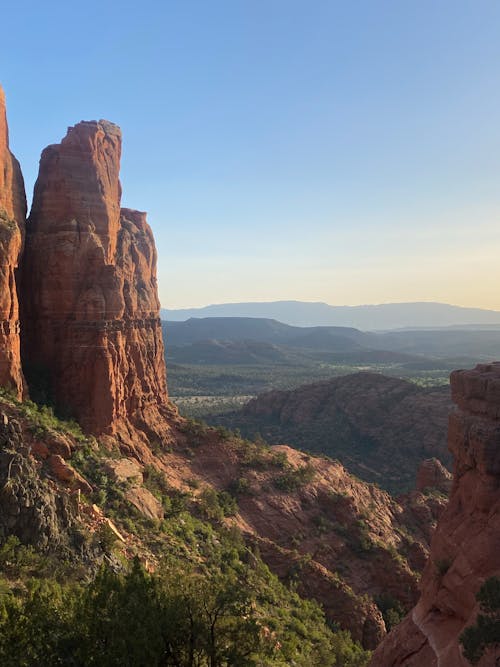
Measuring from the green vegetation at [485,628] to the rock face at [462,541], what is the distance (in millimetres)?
990

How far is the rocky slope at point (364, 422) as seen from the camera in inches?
3041

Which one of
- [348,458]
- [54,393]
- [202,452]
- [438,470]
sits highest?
[54,393]

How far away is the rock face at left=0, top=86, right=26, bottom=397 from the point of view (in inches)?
1206

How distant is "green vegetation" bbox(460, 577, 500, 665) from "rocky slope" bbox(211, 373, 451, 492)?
188 ft

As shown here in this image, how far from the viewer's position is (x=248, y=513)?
40.8 metres

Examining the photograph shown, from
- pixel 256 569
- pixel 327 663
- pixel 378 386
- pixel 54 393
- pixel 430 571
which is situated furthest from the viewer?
pixel 378 386

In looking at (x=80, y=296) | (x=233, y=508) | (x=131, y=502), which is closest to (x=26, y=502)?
(x=131, y=502)

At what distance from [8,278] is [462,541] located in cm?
2860

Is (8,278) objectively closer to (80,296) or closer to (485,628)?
(80,296)

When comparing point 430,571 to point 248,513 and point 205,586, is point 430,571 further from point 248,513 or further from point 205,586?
point 248,513

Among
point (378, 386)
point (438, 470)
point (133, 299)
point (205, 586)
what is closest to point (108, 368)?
point (133, 299)

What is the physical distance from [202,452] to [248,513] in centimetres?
748

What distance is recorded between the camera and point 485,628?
13367mm

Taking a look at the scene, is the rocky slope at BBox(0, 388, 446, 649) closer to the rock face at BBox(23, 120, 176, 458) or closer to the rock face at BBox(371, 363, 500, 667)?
the rock face at BBox(23, 120, 176, 458)
